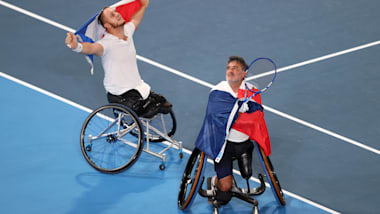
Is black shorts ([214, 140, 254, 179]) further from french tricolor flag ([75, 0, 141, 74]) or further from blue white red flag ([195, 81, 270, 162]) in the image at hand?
french tricolor flag ([75, 0, 141, 74])

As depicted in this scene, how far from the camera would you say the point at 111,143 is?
8.55 m

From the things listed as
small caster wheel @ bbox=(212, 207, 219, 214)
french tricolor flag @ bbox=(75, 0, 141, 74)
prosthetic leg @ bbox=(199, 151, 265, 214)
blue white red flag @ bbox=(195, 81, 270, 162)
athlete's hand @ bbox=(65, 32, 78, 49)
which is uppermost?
french tricolor flag @ bbox=(75, 0, 141, 74)

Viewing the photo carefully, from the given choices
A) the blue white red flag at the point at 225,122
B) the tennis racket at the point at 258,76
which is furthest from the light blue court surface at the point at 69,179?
the tennis racket at the point at 258,76

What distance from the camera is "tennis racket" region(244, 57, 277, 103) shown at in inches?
273

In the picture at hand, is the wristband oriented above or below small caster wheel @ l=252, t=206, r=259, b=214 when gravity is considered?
above

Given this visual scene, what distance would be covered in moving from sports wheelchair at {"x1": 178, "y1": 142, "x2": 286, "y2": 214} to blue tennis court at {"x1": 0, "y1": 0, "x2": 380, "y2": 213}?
155 mm

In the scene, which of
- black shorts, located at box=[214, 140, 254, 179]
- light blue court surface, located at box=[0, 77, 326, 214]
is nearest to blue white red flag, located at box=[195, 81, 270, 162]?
black shorts, located at box=[214, 140, 254, 179]

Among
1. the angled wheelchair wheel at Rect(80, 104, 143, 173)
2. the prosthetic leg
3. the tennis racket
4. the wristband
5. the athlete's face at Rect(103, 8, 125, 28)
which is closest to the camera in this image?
the tennis racket

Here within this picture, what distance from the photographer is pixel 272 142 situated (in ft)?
28.4

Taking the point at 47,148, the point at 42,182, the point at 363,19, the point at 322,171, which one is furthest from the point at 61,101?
the point at 363,19

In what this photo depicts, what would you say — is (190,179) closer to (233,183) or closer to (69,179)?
(233,183)

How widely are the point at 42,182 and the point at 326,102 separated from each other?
434cm

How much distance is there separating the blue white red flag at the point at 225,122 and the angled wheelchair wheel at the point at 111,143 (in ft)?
3.05

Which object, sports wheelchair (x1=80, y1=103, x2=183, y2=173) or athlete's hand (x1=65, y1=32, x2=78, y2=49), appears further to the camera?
sports wheelchair (x1=80, y1=103, x2=183, y2=173)
